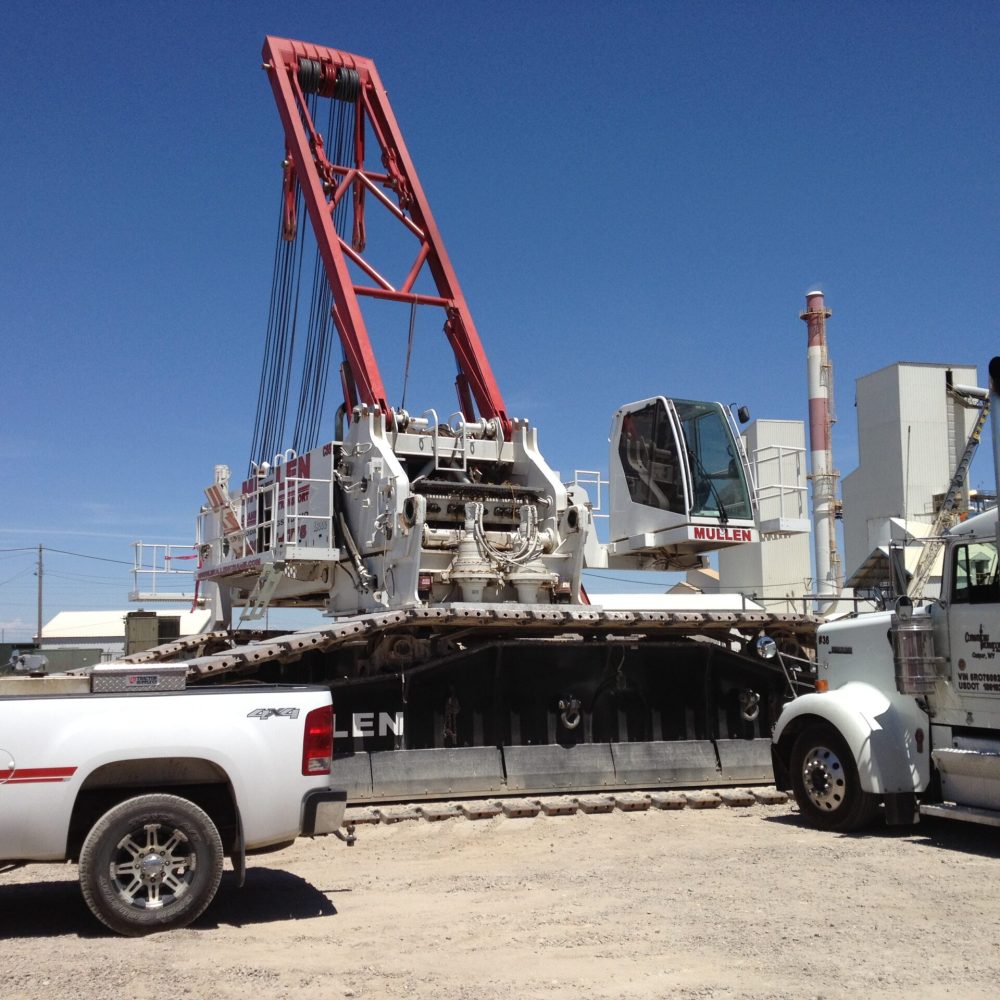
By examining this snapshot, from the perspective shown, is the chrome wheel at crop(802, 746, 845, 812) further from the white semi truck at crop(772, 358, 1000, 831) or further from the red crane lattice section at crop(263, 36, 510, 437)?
the red crane lattice section at crop(263, 36, 510, 437)

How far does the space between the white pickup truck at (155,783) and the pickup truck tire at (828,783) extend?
5.04 meters

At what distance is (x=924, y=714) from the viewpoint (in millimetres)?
10406

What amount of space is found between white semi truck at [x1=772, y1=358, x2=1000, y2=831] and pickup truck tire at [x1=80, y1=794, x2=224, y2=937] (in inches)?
226

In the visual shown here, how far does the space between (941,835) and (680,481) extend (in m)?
6.38

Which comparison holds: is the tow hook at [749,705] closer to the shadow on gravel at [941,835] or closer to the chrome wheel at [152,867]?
the shadow on gravel at [941,835]

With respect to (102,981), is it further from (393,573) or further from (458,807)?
(393,573)

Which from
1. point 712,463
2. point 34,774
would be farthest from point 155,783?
point 712,463

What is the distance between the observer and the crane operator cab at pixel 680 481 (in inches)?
623

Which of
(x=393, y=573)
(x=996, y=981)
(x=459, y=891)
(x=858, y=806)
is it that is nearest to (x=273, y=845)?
(x=459, y=891)

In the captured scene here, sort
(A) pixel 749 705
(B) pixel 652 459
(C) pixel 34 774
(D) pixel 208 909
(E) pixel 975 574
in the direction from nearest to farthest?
(C) pixel 34 774 → (D) pixel 208 909 → (E) pixel 975 574 → (A) pixel 749 705 → (B) pixel 652 459

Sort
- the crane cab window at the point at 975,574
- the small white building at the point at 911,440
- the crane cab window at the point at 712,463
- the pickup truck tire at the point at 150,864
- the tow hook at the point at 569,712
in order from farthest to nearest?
the small white building at the point at 911,440, the crane cab window at the point at 712,463, the tow hook at the point at 569,712, the crane cab window at the point at 975,574, the pickup truck tire at the point at 150,864

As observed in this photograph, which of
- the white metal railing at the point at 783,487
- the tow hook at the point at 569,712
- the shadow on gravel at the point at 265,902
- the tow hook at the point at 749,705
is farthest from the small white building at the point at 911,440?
the shadow on gravel at the point at 265,902

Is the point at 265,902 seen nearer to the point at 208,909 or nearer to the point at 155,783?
the point at 208,909

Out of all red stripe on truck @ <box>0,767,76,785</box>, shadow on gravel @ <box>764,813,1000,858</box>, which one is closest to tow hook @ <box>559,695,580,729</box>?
shadow on gravel @ <box>764,813,1000,858</box>
